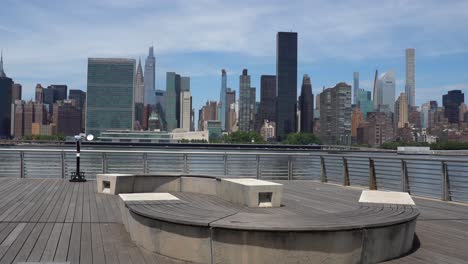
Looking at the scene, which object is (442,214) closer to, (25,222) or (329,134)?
(25,222)

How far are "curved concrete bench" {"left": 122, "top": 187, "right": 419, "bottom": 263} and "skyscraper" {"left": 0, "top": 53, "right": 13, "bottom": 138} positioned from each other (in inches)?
7065

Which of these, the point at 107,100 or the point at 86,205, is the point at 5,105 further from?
the point at 86,205

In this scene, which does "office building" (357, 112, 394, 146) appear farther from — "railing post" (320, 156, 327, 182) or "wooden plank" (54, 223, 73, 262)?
"wooden plank" (54, 223, 73, 262)

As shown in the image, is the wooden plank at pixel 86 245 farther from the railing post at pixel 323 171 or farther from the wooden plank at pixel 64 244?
the railing post at pixel 323 171

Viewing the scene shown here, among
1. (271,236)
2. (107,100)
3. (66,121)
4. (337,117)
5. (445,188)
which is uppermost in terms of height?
(107,100)

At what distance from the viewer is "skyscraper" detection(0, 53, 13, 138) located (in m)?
176

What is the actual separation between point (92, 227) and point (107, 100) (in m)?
189

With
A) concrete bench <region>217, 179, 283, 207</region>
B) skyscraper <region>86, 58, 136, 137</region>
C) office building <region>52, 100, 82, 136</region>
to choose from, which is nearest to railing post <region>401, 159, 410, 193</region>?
concrete bench <region>217, 179, 283, 207</region>

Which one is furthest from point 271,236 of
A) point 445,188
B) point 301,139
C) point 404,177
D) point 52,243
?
point 301,139

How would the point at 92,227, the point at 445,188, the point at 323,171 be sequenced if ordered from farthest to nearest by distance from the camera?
the point at 323,171 < the point at 445,188 < the point at 92,227

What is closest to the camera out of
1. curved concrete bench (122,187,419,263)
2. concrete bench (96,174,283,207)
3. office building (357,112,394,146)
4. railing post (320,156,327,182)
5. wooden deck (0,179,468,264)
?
curved concrete bench (122,187,419,263)

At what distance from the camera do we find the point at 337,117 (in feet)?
615

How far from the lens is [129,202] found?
7.24 meters

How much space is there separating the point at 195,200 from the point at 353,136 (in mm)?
181832
